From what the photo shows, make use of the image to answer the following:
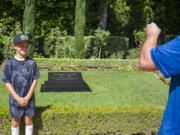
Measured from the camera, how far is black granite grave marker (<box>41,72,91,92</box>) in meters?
8.01

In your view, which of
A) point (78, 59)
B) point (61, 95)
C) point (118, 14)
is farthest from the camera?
point (118, 14)

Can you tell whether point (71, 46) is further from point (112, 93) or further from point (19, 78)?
point (19, 78)

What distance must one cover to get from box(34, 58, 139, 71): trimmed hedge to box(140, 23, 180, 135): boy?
34.2 feet

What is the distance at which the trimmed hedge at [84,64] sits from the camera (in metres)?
12.2

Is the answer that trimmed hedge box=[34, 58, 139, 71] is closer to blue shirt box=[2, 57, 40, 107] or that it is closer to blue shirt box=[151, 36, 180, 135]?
blue shirt box=[2, 57, 40, 107]

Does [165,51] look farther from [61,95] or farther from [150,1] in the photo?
[150,1]

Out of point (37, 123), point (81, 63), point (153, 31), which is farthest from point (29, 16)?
point (153, 31)

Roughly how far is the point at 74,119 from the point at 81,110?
24 cm

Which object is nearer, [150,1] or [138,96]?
[138,96]

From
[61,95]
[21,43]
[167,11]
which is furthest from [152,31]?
[167,11]

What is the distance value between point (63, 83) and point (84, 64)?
4698mm

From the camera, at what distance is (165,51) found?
1670mm

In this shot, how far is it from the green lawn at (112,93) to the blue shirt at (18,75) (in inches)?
126

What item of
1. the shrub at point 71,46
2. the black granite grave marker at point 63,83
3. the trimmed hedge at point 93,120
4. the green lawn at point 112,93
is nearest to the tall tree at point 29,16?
the shrub at point 71,46
